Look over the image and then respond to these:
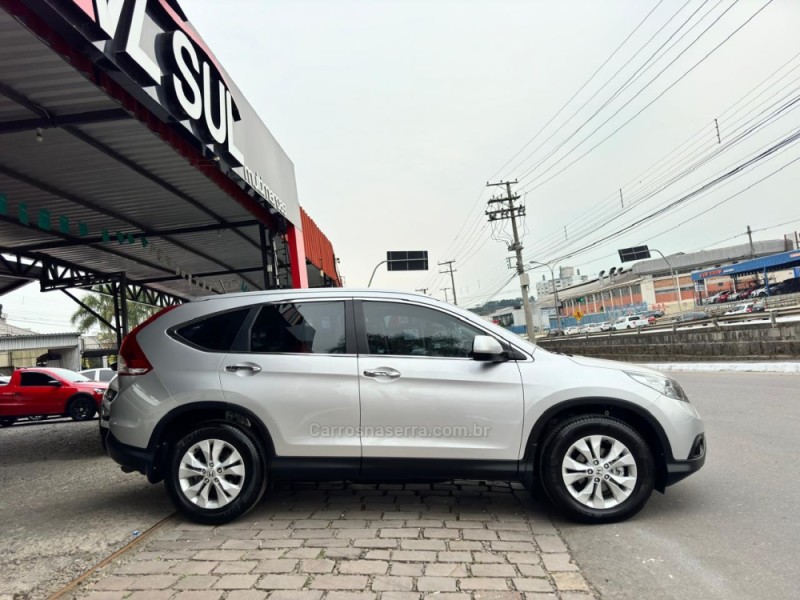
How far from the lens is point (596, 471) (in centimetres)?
386

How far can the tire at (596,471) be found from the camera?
3.86 meters

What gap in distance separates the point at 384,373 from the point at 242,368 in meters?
1.08

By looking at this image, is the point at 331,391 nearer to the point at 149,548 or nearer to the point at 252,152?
the point at 149,548

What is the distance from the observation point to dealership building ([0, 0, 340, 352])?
4.09 metres

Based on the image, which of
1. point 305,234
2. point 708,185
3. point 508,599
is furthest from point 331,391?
point 708,185

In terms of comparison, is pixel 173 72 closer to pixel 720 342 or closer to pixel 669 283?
pixel 720 342

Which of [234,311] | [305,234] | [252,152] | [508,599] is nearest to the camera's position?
[508,599]

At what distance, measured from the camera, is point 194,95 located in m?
5.30

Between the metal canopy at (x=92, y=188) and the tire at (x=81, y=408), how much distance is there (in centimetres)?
313

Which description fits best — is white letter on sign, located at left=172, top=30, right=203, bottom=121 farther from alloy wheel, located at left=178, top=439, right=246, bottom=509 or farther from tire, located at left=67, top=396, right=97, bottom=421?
tire, located at left=67, top=396, right=97, bottom=421

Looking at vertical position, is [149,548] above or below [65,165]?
below

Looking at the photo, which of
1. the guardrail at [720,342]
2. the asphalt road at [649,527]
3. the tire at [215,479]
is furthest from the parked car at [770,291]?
the tire at [215,479]

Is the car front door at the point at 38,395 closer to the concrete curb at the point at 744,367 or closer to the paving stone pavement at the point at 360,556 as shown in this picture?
the paving stone pavement at the point at 360,556

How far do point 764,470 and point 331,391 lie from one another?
13.5 feet
